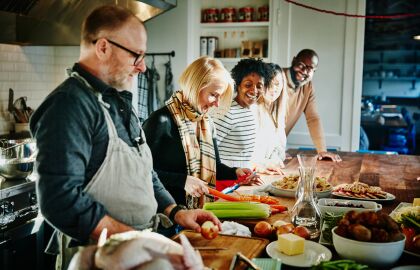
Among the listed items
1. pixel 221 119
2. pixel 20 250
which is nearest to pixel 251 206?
pixel 221 119

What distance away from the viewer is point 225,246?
1692 mm

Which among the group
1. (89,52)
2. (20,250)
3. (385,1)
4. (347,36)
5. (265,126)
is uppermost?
(385,1)

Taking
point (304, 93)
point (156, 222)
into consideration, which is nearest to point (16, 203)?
point (156, 222)

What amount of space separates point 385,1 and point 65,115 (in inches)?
304

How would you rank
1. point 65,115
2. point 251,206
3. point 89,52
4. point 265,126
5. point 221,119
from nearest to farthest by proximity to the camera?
1. point 65,115
2. point 89,52
3. point 251,206
4. point 221,119
5. point 265,126

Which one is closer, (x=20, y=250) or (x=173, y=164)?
(x=173, y=164)

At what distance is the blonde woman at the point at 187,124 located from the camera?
2.66 metres

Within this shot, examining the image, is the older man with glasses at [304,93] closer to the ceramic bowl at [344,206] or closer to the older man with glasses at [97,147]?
the ceramic bowl at [344,206]

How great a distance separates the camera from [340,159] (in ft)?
12.8

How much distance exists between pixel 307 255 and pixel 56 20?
3.19 meters

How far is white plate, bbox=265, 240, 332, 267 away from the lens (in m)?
→ 1.54

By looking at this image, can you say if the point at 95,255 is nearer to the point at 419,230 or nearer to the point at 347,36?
the point at 419,230

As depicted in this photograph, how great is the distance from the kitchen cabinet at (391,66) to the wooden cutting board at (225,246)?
10.5 m

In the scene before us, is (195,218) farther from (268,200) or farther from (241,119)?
(241,119)
